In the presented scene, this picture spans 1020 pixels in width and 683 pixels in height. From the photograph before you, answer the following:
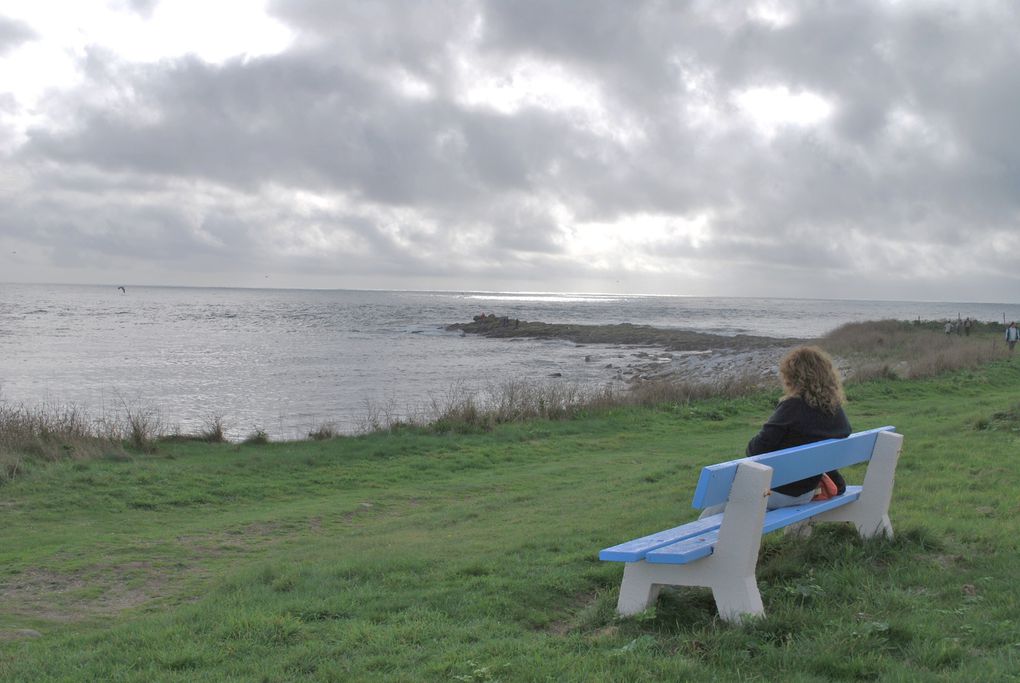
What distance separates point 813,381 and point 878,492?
83cm

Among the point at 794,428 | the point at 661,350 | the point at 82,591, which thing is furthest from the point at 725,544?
the point at 661,350

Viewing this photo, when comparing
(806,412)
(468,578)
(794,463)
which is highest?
(806,412)

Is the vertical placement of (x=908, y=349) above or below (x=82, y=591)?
above

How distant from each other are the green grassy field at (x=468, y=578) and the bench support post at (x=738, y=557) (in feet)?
0.44

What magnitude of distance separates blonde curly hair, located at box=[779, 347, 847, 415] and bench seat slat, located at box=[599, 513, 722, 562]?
1.07 meters

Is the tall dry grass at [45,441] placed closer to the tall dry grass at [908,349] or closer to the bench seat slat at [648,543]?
the bench seat slat at [648,543]

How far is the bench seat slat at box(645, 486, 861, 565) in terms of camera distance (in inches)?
164

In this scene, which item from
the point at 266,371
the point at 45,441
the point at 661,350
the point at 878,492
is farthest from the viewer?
the point at 661,350

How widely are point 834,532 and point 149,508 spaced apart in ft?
28.0

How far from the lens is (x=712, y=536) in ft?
15.0

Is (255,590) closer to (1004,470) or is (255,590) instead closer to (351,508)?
(351,508)

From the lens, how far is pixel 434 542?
24.2 ft

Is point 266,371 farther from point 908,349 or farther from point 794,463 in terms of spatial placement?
point 794,463

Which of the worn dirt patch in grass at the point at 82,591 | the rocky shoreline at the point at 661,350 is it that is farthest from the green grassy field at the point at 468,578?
the rocky shoreline at the point at 661,350
